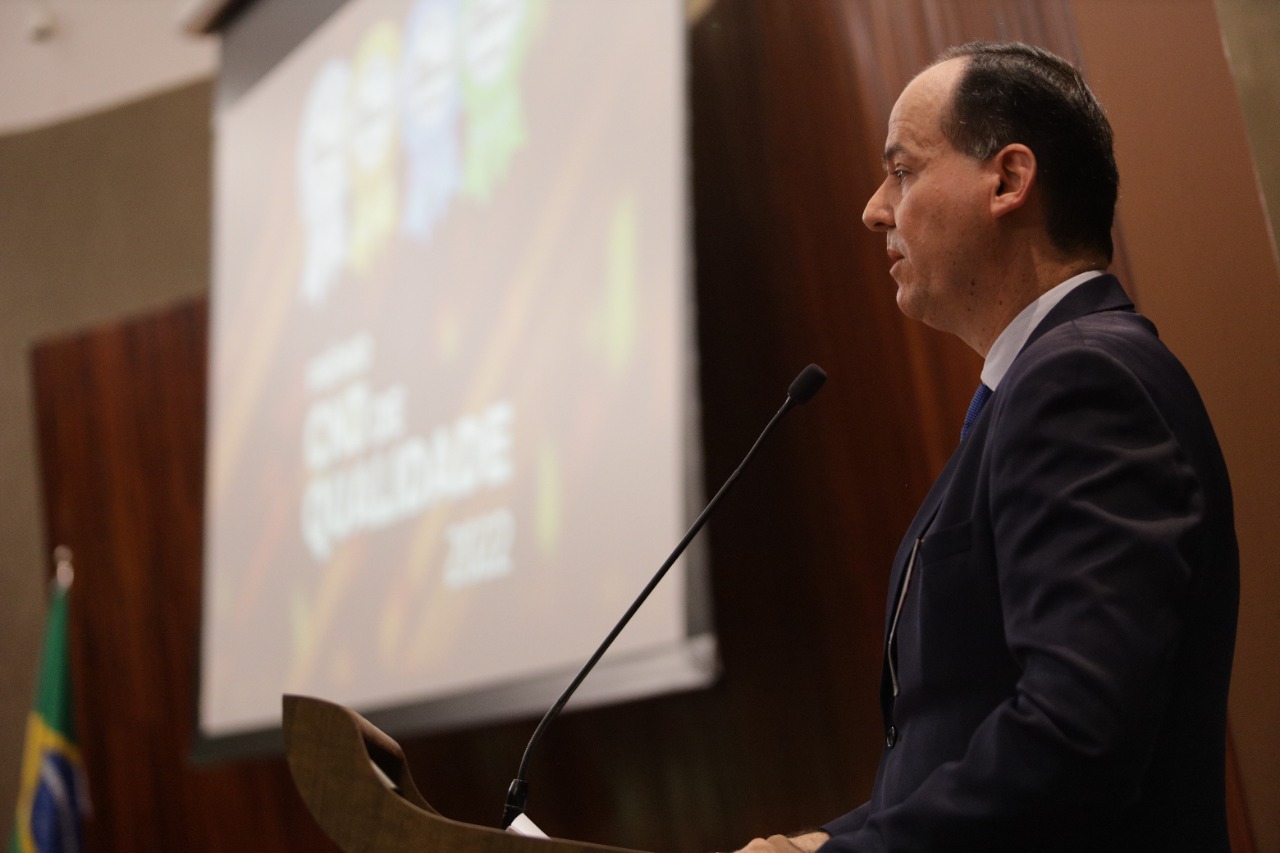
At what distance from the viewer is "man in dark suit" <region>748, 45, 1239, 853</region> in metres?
0.91

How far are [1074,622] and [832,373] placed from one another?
1876 mm

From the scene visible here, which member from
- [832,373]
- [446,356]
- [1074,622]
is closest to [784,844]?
[1074,622]

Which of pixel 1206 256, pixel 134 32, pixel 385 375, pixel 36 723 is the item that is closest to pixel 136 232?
pixel 134 32

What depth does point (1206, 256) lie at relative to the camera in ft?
5.98

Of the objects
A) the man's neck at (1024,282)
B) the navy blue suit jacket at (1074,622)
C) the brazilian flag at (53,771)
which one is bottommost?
the brazilian flag at (53,771)

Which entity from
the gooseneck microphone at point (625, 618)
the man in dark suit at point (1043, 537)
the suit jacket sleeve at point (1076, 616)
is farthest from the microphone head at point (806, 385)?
the suit jacket sleeve at point (1076, 616)

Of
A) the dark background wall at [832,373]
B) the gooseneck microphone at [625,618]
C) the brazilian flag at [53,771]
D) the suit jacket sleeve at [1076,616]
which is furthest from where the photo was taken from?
the brazilian flag at [53,771]

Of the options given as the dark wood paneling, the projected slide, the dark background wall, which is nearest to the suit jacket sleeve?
the dark background wall

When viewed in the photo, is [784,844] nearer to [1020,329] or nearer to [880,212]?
[1020,329]

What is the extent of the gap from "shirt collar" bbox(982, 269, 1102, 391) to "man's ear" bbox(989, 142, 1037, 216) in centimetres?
9

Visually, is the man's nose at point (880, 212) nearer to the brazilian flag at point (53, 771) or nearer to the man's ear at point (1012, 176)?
the man's ear at point (1012, 176)

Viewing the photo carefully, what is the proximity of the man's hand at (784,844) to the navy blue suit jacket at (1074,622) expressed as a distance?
0.28 feet

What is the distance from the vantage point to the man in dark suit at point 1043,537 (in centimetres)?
91

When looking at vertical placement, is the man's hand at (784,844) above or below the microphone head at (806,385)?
below
